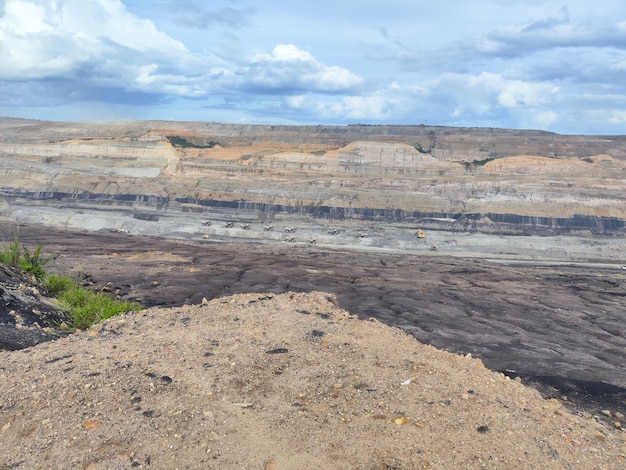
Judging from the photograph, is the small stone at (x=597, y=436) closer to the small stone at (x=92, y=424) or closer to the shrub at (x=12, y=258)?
the small stone at (x=92, y=424)

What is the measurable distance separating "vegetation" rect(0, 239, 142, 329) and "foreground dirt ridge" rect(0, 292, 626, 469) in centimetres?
228

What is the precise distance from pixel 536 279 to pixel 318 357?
2379cm

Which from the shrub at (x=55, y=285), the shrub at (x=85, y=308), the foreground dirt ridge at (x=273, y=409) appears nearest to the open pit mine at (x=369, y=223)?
the shrub at (x=55, y=285)

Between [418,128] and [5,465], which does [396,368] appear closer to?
[5,465]

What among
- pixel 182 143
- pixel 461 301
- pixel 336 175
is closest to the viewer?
pixel 461 301

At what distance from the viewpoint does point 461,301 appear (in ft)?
57.7

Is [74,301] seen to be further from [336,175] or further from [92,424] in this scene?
[336,175]

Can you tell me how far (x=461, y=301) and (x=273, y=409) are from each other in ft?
42.1

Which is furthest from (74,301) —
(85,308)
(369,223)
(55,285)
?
(369,223)

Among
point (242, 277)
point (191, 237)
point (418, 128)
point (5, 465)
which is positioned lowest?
point (191, 237)

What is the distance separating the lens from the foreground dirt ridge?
5027mm

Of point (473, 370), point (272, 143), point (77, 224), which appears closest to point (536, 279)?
point (473, 370)

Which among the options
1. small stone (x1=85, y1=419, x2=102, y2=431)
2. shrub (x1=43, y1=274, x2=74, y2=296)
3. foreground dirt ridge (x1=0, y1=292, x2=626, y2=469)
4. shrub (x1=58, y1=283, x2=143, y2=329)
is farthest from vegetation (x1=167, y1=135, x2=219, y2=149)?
small stone (x1=85, y1=419, x2=102, y2=431)

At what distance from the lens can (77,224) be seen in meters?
47.5
